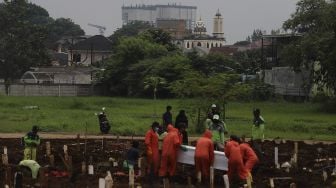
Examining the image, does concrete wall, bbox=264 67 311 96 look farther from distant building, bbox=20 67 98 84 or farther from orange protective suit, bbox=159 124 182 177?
orange protective suit, bbox=159 124 182 177

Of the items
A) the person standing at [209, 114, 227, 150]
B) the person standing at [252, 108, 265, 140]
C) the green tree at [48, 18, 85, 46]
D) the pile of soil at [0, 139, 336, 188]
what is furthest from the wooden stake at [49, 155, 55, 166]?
the green tree at [48, 18, 85, 46]

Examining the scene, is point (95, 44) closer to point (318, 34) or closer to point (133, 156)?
point (318, 34)

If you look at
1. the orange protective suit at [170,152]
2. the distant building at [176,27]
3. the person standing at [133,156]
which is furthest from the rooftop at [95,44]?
the person standing at [133,156]

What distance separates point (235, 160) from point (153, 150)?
9.19ft

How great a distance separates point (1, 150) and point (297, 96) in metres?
39.1

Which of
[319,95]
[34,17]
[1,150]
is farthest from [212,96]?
[34,17]

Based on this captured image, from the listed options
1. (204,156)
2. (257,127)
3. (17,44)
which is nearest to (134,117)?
(257,127)

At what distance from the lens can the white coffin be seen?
17500mm

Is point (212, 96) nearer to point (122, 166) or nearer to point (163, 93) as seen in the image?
point (122, 166)

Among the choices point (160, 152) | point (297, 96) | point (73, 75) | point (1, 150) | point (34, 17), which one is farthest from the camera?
point (34, 17)

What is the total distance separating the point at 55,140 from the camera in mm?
26391

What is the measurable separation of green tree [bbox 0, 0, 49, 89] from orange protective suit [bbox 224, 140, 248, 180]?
5762 cm

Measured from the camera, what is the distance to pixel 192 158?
59.2 ft

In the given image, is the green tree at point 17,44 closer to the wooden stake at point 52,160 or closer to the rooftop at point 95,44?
the rooftop at point 95,44
